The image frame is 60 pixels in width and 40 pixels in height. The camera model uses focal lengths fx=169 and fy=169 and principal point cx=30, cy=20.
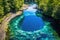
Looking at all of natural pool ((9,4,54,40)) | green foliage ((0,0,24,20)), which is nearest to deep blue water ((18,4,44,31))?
natural pool ((9,4,54,40))

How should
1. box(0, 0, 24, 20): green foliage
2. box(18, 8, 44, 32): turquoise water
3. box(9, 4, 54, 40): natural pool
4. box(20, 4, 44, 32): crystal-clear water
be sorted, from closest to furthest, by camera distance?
box(9, 4, 54, 40): natural pool
box(18, 8, 44, 32): turquoise water
box(20, 4, 44, 32): crystal-clear water
box(0, 0, 24, 20): green foliage

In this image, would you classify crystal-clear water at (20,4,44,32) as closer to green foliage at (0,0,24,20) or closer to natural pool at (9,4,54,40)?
natural pool at (9,4,54,40)

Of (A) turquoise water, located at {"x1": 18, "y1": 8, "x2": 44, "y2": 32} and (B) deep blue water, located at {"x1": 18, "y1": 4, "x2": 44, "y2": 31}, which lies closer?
(A) turquoise water, located at {"x1": 18, "y1": 8, "x2": 44, "y2": 32}

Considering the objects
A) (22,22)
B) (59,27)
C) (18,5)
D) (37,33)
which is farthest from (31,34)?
(18,5)

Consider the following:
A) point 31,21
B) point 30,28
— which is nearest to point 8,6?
point 31,21

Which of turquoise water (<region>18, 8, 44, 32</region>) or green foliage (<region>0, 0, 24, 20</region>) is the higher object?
green foliage (<region>0, 0, 24, 20</region>)

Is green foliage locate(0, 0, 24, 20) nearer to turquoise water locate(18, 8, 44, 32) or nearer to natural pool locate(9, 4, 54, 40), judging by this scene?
natural pool locate(9, 4, 54, 40)

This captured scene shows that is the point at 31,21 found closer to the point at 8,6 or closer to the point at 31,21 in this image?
the point at 31,21

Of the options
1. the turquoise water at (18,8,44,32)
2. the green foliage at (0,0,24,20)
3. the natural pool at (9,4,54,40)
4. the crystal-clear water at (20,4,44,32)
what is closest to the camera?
the natural pool at (9,4,54,40)

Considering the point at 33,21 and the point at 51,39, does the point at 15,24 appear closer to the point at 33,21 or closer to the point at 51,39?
the point at 33,21
